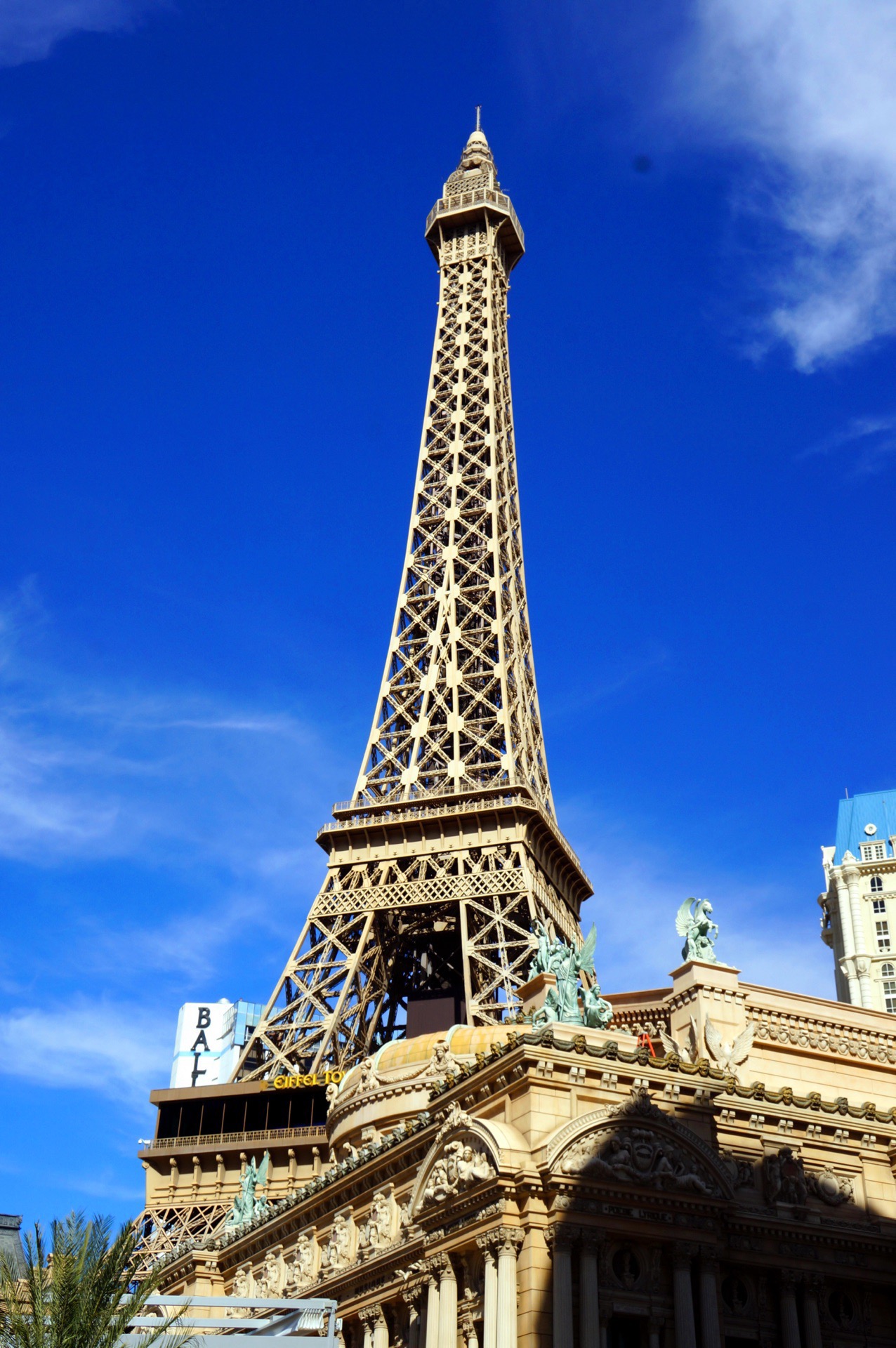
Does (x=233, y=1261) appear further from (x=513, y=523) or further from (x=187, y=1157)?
(x=513, y=523)

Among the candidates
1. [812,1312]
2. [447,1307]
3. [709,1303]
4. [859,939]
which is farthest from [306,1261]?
[859,939]

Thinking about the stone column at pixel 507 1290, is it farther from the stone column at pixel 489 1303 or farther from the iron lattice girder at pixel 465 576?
the iron lattice girder at pixel 465 576

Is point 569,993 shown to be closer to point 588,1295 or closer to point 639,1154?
point 639,1154

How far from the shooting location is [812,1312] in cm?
2923

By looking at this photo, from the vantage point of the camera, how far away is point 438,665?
86.9 metres

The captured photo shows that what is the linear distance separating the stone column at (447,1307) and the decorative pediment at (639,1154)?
387cm

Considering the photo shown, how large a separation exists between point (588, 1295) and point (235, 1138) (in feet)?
162

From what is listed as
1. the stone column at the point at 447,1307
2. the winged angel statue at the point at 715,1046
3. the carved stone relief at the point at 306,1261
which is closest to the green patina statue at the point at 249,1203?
the carved stone relief at the point at 306,1261

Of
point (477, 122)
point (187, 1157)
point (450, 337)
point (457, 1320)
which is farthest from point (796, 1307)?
point (477, 122)

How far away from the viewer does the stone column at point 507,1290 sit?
2567cm

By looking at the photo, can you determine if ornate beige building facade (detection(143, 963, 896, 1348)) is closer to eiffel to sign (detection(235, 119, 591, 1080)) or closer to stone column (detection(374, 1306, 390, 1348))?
stone column (detection(374, 1306, 390, 1348))

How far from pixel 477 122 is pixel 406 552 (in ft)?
161

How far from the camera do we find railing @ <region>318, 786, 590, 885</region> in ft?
251

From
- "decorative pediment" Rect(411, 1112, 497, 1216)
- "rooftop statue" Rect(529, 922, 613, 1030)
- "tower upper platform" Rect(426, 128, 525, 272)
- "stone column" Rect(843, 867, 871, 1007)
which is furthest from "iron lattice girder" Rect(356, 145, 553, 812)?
"stone column" Rect(843, 867, 871, 1007)
